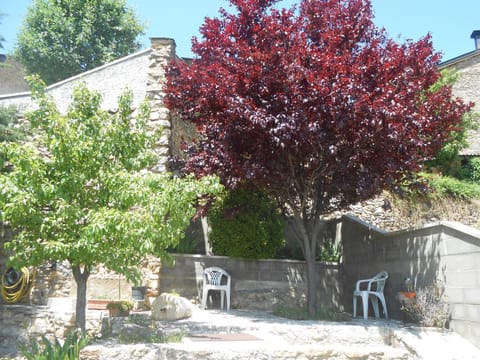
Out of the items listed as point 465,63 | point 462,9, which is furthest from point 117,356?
point 465,63

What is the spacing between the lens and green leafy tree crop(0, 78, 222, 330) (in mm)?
5438

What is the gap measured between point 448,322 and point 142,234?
4797 mm

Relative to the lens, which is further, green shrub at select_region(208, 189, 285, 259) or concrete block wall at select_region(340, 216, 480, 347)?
green shrub at select_region(208, 189, 285, 259)

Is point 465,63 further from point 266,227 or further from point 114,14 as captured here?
point 114,14

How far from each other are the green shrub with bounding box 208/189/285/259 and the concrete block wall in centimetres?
184

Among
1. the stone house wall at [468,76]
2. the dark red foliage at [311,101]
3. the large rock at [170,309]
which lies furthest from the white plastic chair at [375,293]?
the stone house wall at [468,76]

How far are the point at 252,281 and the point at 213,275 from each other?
0.87 m

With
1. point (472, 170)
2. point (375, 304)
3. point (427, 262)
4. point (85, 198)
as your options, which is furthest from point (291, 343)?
point (472, 170)

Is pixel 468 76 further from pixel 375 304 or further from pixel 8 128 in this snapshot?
pixel 8 128

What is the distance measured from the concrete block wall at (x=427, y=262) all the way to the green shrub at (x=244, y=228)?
1.84 meters

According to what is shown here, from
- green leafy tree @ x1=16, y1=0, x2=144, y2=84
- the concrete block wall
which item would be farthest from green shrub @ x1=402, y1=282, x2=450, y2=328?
green leafy tree @ x1=16, y1=0, x2=144, y2=84

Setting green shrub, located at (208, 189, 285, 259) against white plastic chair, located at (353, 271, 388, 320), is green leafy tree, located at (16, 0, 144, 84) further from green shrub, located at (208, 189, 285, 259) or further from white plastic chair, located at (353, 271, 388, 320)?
white plastic chair, located at (353, 271, 388, 320)

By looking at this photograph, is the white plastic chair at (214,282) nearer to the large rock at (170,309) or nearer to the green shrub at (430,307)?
the large rock at (170,309)

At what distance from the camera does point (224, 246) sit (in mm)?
9508
